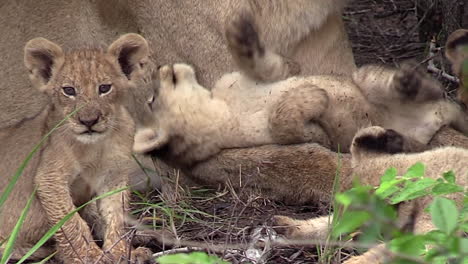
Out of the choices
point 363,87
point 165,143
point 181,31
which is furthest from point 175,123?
point 363,87

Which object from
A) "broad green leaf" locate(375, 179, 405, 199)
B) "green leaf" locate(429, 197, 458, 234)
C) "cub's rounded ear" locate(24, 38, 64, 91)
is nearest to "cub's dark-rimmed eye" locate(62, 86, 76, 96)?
"cub's rounded ear" locate(24, 38, 64, 91)

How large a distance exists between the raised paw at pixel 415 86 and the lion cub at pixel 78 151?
908 millimetres

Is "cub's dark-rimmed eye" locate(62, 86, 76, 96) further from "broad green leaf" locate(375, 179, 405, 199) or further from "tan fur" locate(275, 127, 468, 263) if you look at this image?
"broad green leaf" locate(375, 179, 405, 199)

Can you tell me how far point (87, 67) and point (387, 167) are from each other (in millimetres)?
983

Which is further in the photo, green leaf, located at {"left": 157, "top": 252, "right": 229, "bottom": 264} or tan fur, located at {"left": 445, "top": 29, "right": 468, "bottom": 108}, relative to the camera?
tan fur, located at {"left": 445, "top": 29, "right": 468, "bottom": 108}

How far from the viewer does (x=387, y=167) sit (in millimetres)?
3273

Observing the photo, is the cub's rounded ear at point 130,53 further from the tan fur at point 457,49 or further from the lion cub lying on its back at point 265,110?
the tan fur at point 457,49

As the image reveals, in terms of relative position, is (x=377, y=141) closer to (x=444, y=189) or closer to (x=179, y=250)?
(x=179, y=250)

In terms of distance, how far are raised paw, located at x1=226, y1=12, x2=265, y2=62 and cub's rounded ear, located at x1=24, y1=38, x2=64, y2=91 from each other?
2.20 ft

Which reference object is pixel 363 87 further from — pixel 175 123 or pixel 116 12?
pixel 116 12

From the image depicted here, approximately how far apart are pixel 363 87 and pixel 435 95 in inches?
10.6

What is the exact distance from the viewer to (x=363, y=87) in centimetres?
379

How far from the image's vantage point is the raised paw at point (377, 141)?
11.0ft

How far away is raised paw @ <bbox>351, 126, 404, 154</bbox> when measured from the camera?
132 inches
